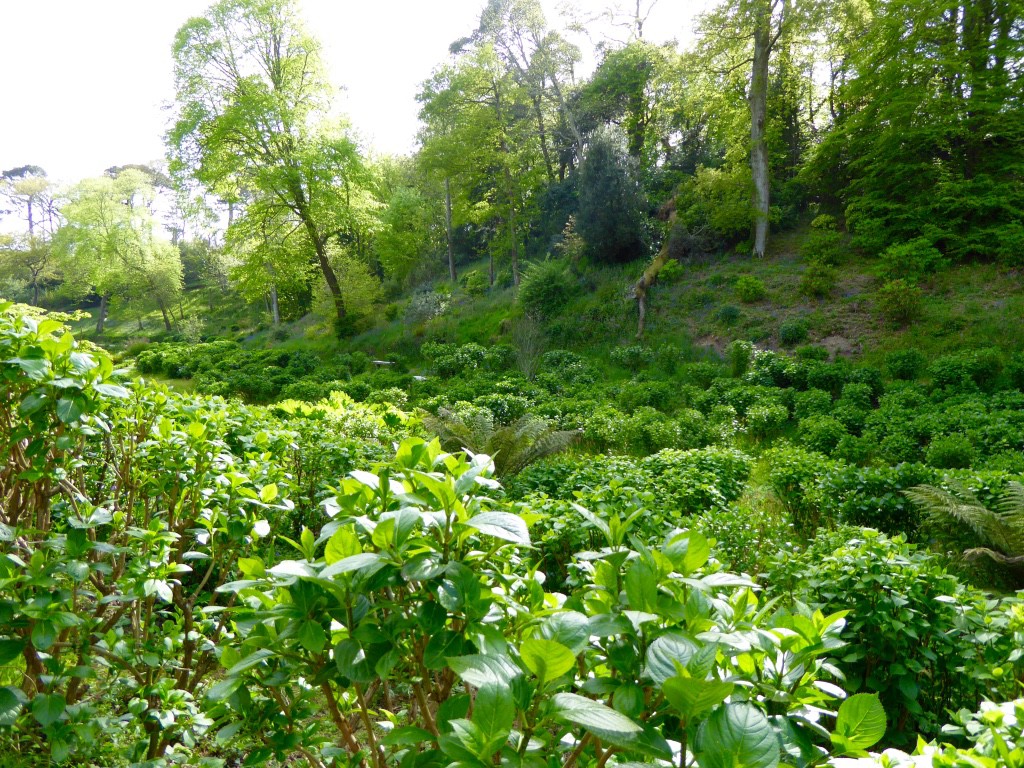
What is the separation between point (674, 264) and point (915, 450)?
10.6 metres

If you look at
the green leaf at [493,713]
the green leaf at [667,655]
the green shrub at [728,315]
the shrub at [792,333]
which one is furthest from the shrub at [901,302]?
the green leaf at [493,713]

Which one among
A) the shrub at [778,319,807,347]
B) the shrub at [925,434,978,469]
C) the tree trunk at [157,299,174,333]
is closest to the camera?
the shrub at [925,434,978,469]

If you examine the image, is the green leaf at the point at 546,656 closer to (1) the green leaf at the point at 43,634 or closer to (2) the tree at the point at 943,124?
(1) the green leaf at the point at 43,634

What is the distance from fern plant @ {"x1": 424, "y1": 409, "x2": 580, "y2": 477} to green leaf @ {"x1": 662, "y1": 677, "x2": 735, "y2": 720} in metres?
5.36

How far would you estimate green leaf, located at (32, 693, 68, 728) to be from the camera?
1214 mm

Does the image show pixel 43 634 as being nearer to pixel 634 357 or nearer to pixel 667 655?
pixel 667 655

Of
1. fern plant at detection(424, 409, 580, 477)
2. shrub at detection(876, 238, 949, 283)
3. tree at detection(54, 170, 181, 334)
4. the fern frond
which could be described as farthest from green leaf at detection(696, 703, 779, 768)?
tree at detection(54, 170, 181, 334)

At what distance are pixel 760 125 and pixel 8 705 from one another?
17829 mm

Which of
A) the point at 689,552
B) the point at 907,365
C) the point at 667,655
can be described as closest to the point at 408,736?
the point at 667,655

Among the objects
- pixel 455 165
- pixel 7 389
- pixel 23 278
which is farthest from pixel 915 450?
pixel 23 278

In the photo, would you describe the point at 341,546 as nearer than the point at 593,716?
No

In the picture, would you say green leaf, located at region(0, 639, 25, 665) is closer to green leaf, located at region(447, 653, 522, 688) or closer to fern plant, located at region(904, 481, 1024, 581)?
green leaf, located at region(447, 653, 522, 688)

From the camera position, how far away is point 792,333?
11359 millimetres

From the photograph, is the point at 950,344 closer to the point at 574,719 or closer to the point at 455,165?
the point at 574,719
